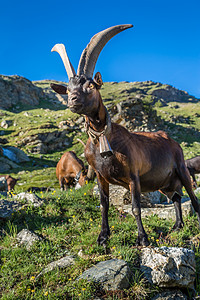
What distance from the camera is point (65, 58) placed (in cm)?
475

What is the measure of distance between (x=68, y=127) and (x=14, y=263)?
4577 cm

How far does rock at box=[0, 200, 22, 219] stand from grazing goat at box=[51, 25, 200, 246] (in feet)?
8.26

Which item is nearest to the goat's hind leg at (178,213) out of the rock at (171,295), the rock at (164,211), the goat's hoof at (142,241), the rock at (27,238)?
the rock at (164,211)

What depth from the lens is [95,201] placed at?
7.12 metres

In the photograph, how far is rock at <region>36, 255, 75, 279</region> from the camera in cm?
405

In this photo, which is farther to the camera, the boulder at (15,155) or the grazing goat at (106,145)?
the boulder at (15,155)

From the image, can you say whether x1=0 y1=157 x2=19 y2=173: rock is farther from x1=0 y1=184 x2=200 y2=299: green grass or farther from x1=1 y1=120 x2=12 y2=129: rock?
x1=0 y1=184 x2=200 y2=299: green grass

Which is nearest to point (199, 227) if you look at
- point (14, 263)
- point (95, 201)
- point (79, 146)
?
point (95, 201)

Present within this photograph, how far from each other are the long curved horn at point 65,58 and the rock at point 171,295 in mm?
3904

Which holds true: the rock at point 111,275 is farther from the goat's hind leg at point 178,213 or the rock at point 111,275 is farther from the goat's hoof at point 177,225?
the goat's hind leg at point 178,213

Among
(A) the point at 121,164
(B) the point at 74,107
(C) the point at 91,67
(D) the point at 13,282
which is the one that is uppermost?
(C) the point at 91,67

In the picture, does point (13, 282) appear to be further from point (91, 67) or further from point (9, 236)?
point (91, 67)

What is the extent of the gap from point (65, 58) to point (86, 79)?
0.98m

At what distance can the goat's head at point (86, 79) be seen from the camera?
3.95 metres
